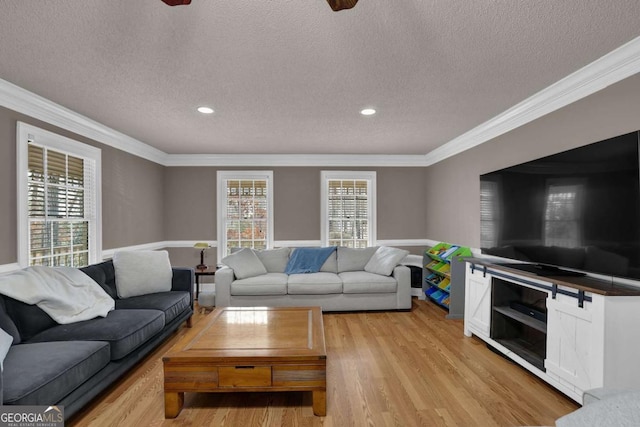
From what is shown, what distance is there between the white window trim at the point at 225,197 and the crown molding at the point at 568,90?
10.6 feet

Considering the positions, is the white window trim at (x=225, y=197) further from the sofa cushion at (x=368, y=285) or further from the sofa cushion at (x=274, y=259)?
the sofa cushion at (x=368, y=285)

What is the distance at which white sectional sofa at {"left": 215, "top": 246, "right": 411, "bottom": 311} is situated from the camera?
165 inches

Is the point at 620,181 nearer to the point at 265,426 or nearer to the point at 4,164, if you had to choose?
the point at 265,426

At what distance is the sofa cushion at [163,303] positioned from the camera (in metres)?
3.08

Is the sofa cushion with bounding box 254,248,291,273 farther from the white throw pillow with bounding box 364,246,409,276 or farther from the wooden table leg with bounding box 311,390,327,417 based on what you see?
the wooden table leg with bounding box 311,390,327,417

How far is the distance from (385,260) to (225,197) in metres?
2.98

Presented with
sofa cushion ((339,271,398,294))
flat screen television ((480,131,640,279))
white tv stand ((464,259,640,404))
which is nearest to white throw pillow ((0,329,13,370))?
sofa cushion ((339,271,398,294))

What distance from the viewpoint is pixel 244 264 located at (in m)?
4.48

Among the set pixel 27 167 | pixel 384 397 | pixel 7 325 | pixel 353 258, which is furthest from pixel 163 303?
pixel 353 258

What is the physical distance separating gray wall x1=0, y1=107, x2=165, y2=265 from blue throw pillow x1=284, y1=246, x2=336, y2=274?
231 centimetres

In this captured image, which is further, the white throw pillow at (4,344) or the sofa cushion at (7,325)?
the sofa cushion at (7,325)

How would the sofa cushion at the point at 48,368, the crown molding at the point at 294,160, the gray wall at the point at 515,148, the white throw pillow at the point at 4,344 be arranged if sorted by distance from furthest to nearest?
the crown molding at the point at 294,160, the gray wall at the point at 515,148, the white throw pillow at the point at 4,344, the sofa cushion at the point at 48,368

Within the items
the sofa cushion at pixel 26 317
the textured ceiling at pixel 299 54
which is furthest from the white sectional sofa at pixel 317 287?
the textured ceiling at pixel 299 54

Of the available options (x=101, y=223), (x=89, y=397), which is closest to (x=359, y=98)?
(x=89, y=397)
